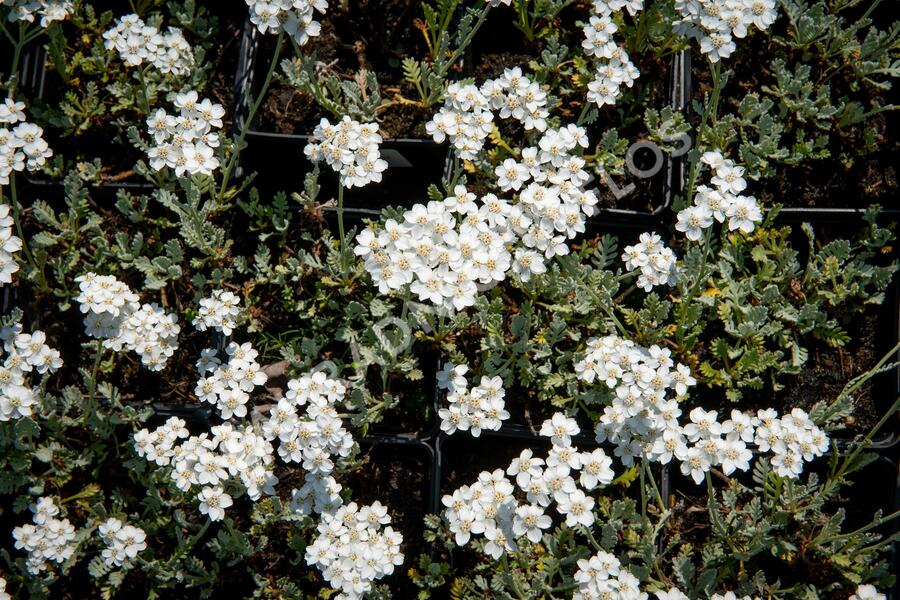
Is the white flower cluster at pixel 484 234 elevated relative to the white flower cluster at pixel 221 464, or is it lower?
elevated

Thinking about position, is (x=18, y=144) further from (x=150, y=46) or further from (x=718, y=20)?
(x=718, y=20)

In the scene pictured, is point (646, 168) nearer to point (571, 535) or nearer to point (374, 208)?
point (374, 208)

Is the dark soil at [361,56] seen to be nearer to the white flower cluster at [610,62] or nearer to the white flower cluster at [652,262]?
the white flower cluster at [610,62]

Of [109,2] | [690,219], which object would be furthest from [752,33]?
[109,2]

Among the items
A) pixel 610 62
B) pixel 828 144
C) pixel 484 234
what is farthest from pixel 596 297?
pixel 828 144

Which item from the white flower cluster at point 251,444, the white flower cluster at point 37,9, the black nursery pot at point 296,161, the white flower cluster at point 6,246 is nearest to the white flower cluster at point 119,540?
the white flower cluster at point 251,444

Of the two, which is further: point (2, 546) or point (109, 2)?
point (109, 2)

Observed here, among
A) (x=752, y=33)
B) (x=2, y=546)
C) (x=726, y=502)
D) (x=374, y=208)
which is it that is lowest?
(x=2, y=546)

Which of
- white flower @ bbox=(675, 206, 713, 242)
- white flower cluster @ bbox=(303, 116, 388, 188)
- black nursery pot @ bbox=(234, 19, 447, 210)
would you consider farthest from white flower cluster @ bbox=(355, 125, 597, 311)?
black nursery pot @ bbox=(234, 19, 447, 210)
